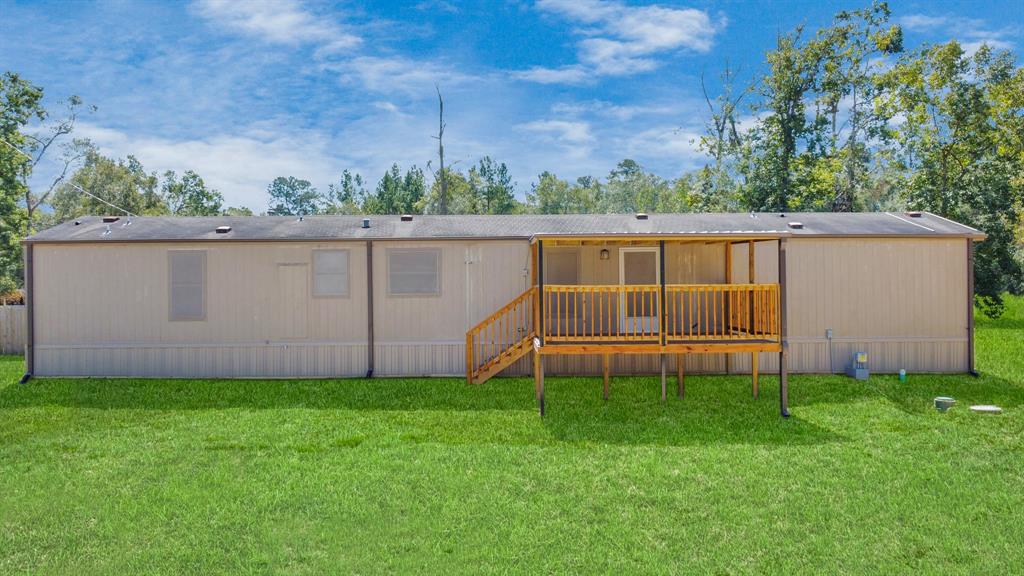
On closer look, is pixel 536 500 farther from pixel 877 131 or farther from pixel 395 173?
pixel 395 173

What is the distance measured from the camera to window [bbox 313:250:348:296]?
475 inches

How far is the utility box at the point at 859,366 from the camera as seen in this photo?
1163 cm

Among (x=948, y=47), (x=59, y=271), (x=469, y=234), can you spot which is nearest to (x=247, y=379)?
(x=59, y=271)

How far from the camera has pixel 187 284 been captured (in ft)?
39.6

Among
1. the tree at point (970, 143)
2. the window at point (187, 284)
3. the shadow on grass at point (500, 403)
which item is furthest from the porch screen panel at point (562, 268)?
the tree at point (970, 143)

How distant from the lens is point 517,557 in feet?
14.8

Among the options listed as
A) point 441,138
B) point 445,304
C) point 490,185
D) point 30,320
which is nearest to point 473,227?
point 445,304

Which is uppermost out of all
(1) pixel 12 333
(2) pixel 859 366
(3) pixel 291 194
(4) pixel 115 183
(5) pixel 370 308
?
(3) pixel 291 194

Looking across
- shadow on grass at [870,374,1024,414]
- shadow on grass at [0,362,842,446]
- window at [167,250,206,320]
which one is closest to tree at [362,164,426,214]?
window at [167,250,206,320]

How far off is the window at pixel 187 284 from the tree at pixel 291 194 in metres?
50.2

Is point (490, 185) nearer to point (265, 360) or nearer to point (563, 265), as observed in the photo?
point (563, 265)

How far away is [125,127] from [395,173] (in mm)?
15081

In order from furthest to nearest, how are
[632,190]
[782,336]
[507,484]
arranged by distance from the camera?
→ [632,190], [782,336], [507,484]

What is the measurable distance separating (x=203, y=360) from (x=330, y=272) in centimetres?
279
